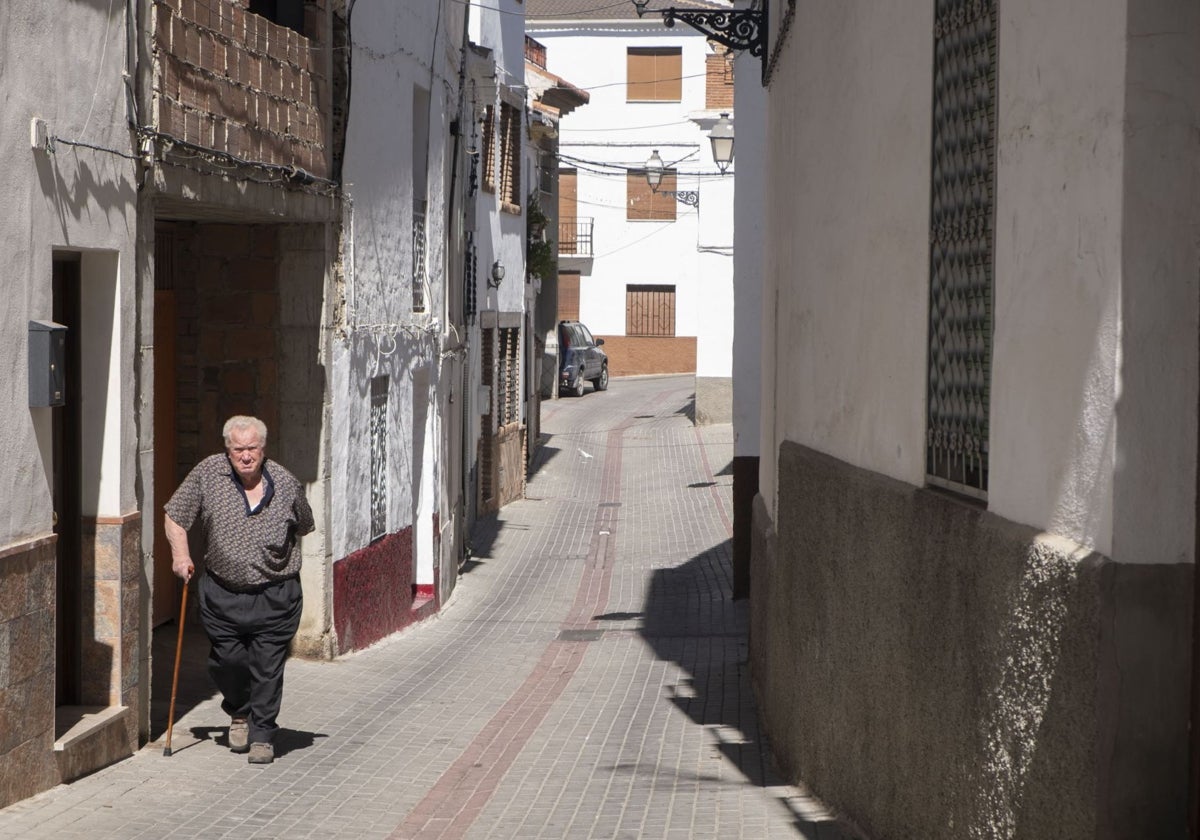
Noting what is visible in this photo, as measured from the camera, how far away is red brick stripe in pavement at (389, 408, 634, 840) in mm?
7227

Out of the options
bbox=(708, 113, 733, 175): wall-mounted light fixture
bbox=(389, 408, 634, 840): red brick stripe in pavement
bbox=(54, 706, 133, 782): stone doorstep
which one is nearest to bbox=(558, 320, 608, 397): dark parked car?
bbox=(708, 113, 733, 175): wall-mounted light fixture

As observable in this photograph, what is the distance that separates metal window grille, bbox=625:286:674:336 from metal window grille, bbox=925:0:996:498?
41456 mm

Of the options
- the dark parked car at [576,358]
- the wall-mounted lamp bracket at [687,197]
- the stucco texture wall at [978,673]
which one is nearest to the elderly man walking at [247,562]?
the stucco texture wall at [978,673]

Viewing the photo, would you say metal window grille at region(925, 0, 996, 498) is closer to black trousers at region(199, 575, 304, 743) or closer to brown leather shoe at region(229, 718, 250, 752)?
black trousers at region(199, 575, 304, 743)

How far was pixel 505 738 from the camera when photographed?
948 cm

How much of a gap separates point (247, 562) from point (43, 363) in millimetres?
1531

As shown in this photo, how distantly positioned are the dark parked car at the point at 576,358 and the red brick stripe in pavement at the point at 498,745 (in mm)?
22248

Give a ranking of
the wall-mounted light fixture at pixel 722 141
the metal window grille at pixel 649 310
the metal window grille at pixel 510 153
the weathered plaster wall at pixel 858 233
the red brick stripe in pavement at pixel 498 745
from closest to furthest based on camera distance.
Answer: the weathered plaster wall at pixel 858 233 < the red brick stripe in pavement at pixel 498 745 < the wall-mounted light fixture at pixel 722 141 < the metal window grille at pixel 510 153 < the metal window grille at pixel 649 310

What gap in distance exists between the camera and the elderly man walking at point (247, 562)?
313 inches

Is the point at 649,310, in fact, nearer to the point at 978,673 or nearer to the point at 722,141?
the point at 722,141

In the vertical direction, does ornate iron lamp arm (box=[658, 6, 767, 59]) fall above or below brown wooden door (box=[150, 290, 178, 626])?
above

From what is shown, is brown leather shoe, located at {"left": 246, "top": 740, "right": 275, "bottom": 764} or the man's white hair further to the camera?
brown leather shoe, located at {"left": 246, "top": 740, "right": 275, "bottom": 764}

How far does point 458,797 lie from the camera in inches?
306

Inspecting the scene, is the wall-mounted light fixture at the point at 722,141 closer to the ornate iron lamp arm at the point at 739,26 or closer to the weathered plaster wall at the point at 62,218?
the ornate iron lamp arm at the point at 739,26
